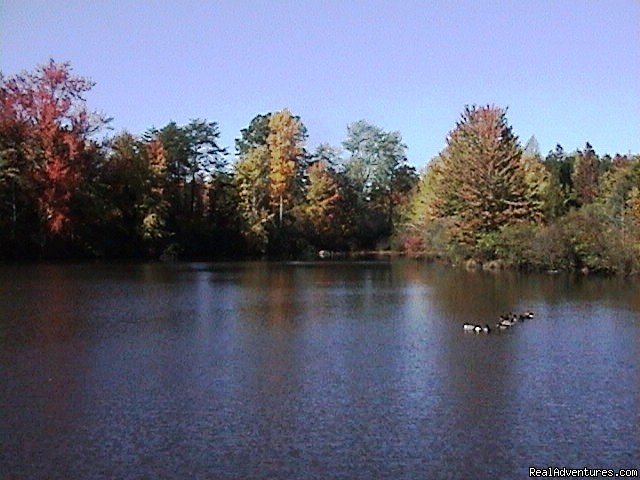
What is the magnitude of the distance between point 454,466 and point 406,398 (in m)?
3.03

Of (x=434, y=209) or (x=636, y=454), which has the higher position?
(x=434, y=209)

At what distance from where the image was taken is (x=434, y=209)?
4966cm

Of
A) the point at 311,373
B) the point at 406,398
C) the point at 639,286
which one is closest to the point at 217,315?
the point at 311,373

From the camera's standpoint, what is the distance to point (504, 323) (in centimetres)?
1977

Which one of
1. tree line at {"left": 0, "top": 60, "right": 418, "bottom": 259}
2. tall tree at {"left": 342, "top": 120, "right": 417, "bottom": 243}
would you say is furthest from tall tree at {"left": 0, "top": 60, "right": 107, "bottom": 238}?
tall tree at {"left": 342, "top": 120, "right": 417, "bottom": 243}

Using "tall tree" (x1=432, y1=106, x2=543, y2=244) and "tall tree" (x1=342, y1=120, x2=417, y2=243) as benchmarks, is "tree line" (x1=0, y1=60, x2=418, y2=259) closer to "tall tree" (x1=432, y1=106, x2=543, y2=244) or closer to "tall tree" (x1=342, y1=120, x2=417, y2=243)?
"tall tree" (x1=342, y1=120, x2=417, y2=243)

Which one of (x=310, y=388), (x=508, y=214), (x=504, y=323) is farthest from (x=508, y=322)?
(x=508, y=214)

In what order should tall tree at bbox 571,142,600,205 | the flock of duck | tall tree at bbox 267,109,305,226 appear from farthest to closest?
1. tall tree at bbox 571,142,600,205
2. tall tree at bbox 267,109,305,226
3. the flock of duck

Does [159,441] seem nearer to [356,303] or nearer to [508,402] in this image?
[508,402]

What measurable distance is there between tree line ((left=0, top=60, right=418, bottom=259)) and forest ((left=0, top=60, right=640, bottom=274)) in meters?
0.10

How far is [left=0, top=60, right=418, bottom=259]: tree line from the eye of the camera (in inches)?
1832

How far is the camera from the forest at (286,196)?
4325 centimetres

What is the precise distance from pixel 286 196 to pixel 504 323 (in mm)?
41909

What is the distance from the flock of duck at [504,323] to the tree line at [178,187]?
31.9 metres
